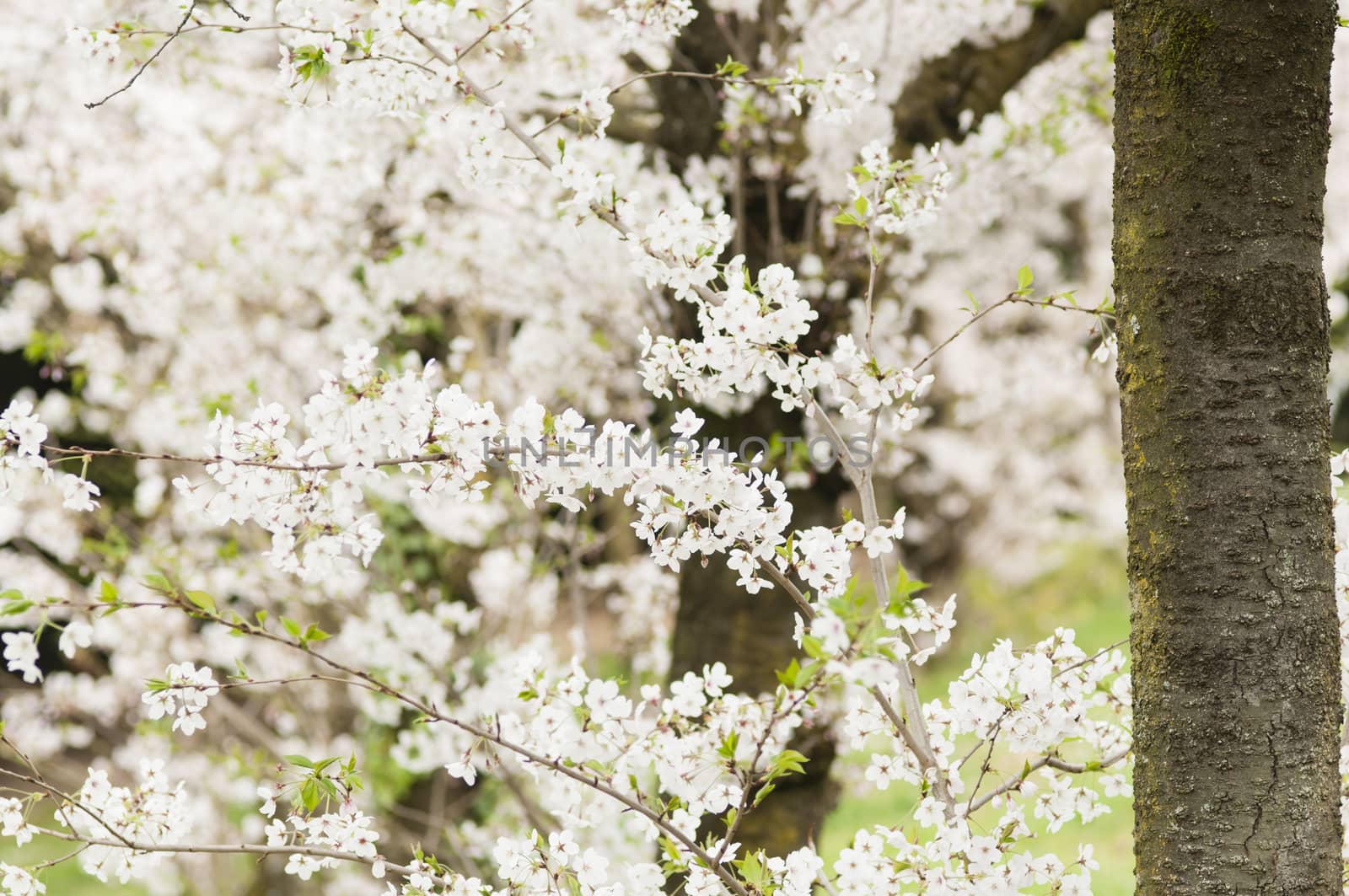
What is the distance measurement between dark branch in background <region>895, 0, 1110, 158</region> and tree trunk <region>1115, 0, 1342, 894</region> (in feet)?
5.74

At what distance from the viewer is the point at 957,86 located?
3.29 m

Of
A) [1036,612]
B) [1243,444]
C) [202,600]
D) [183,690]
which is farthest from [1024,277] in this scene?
[1036,612]

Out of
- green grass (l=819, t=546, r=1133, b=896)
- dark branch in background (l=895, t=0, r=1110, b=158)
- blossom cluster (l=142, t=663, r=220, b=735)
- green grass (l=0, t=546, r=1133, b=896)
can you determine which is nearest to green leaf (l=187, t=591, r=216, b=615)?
blossom cluster (l=142, t=663, r=220, b=735)

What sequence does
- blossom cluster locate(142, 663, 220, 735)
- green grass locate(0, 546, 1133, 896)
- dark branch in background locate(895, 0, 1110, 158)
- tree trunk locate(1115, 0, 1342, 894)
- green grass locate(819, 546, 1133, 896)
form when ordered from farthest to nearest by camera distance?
green grass locate(819, 546, 1133, 896)
green grass locate(0, 546, 1133, 896)
dark branch in background locate(895, 0, 1110, 158)
blossom cluster locate(142, 663, 220, 735)
tree trunk locate(1115, 0, 1342, 894)

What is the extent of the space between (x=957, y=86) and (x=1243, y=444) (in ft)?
6.86

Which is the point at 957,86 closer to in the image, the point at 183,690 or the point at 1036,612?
the point at 183,690

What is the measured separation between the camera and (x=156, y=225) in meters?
5.47

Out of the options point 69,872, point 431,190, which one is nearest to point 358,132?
point 431,190

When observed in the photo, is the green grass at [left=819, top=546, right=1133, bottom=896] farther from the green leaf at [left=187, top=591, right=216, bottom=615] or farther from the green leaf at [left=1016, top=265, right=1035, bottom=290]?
the green leaf at [left=187, top=591, right=216, bottom=615]

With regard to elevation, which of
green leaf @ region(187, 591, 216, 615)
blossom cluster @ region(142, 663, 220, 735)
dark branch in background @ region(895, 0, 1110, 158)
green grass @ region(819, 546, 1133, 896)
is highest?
green grass @ region(819, 546, 1133, 896)

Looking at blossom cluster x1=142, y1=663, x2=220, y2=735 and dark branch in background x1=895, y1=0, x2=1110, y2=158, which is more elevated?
dark branch in background x1=895, y1=0, x2=1110, y2=158

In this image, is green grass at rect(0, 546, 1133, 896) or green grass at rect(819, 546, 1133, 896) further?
green grass at rect(819, 546, 1133, 896)

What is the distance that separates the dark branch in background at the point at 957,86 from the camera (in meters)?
3.24

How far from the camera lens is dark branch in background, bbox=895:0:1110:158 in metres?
3.24
